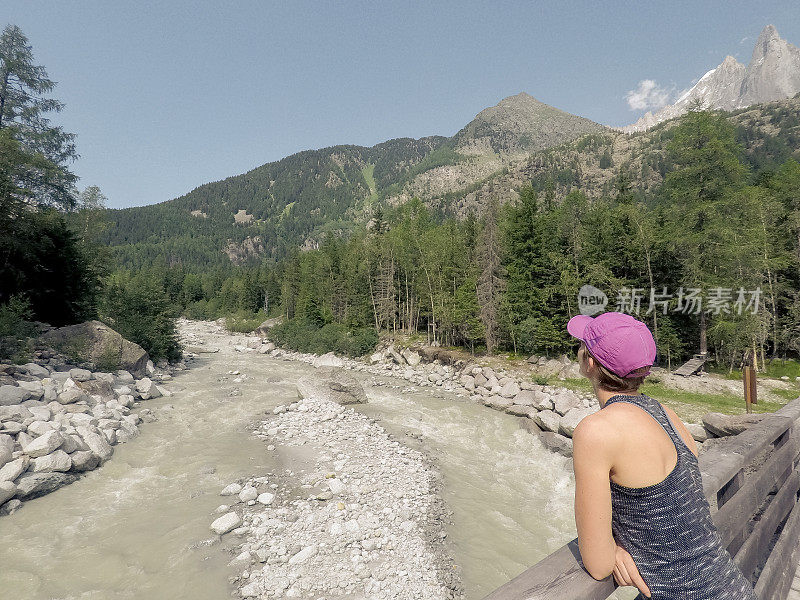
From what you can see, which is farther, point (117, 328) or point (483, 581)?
point (117, 328)

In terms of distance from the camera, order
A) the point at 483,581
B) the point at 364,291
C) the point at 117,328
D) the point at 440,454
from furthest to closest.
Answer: the point at 364,291
the point at 117,328
the point at 440,454
the point at 483,581

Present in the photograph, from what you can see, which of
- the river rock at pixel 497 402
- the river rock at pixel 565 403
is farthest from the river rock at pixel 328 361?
the river rock at pixel 565 403

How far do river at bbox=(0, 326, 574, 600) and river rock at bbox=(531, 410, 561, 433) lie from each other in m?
1.02

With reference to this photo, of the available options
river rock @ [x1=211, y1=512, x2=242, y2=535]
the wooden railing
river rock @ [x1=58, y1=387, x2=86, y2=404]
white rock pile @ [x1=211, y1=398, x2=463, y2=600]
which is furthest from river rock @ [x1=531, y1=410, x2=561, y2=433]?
river rock @ [x1=58, y1=387, x2=86, y2=404]

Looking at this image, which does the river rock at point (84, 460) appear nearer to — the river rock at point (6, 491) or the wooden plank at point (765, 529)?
the river rock at point (6, 491)

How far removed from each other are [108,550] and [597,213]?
32.9m

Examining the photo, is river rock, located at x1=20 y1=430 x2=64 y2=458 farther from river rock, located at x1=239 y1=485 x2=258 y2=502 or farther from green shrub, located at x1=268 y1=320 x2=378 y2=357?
green shrub, located at x1=268 y1=320 x2=378 y2=357

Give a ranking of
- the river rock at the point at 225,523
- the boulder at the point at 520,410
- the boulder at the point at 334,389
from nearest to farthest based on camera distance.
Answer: the river rock at the point at 225,523
the boulder at the point at 520,410
the boulder at the point at 334,389

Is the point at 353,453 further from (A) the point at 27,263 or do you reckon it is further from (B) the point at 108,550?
(A) the point at 27,263

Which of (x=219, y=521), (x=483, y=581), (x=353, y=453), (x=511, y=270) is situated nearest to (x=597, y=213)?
(x=511, y=270)

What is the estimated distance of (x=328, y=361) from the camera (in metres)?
36.0

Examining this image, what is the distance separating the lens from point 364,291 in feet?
146

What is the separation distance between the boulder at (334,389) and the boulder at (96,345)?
9.48m

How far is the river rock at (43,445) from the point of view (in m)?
9.38
